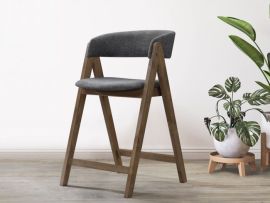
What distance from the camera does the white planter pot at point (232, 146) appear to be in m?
2.78

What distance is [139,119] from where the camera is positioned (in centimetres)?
233

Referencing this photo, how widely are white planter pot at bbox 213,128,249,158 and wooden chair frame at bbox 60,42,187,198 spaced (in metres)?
0.35

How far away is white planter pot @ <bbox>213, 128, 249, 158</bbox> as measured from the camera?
278 cm

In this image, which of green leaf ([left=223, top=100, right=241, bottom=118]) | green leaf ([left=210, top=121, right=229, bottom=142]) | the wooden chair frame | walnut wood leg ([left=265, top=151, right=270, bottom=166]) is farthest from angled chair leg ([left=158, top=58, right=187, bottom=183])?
walnut wood leg ([left=265, top=151, right=270, bottom=166])

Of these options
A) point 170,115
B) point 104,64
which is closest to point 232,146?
point 170,115

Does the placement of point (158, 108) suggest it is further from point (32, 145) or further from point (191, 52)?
point (32, 145)

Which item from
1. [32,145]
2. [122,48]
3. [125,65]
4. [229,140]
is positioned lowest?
[32,145]

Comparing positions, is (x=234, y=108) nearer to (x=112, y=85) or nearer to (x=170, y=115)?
(x=170, y=115)

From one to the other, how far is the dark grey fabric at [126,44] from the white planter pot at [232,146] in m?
0.67

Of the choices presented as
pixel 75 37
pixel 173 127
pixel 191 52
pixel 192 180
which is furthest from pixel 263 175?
pixel 75 37

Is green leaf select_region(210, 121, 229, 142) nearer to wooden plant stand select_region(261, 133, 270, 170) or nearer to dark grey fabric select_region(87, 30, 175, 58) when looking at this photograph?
wooden plant stand select_region(261, 133, 270, 170)

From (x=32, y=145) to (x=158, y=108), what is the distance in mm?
894

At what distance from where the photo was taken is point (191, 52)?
321 centimetres

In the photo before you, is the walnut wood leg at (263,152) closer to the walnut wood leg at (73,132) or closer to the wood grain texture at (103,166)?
the wood grain texture at (103,166)
